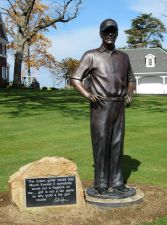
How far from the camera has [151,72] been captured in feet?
176

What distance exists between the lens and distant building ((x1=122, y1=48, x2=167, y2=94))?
53375mm

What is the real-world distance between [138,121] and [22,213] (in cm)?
1150

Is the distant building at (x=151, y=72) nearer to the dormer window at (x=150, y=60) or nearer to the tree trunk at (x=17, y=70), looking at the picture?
the dormer window at (x=150, y=60)

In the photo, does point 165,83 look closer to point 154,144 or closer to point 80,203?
point 154,144

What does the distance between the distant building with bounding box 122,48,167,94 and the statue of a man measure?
1845 inches

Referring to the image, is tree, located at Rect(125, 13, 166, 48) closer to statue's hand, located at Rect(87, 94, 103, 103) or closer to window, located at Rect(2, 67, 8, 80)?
window, located at Rect(2, 67, 8, 80)

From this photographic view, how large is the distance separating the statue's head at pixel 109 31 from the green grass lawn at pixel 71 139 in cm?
306

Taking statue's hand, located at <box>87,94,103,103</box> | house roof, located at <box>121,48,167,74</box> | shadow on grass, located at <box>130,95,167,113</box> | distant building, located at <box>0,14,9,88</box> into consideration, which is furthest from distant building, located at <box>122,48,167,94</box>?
statue's hand, located at <box>87,94,103,103</box>

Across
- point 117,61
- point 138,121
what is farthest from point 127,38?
point 117,61

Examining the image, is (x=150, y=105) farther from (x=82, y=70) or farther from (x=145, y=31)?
(x=145, y=31)

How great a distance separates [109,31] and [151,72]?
47.8 metres

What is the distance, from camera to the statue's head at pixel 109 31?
6.49 metres

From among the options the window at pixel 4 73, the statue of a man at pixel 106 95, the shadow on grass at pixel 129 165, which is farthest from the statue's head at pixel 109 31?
the window at pixel 4 73

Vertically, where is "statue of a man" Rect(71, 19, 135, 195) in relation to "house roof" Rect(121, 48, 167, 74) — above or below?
below
